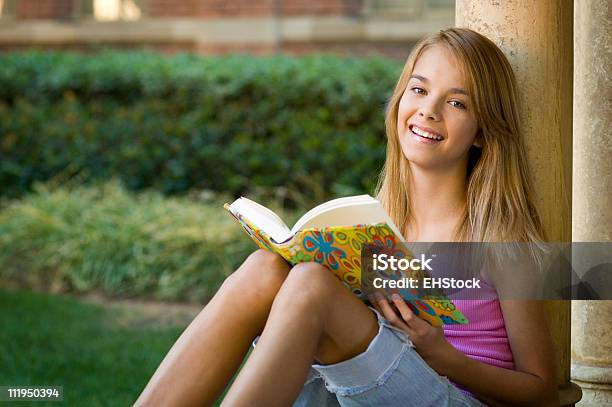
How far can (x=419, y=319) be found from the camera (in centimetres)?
257

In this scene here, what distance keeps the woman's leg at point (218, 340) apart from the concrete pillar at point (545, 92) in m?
0.82

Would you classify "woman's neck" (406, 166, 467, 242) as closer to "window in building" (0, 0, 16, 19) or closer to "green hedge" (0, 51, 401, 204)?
"green hedge" (0, 51, 401, 204)

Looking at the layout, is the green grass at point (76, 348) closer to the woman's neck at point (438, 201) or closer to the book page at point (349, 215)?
the woman's neck at point (438, 201)

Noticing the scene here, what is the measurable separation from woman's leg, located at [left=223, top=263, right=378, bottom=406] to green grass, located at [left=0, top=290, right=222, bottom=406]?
211 cm

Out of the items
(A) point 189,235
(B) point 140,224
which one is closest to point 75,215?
(B) point 140,224

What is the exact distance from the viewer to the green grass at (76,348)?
4691 millimetres

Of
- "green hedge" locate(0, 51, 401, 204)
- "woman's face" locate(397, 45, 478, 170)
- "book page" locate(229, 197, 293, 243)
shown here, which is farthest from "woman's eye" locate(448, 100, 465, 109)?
"green hedge" locate(0, 51, 401, 204)

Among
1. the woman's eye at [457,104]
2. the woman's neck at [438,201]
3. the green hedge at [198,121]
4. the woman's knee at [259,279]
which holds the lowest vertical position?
the green hedge at [198,121]

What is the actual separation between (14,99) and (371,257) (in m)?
7.53

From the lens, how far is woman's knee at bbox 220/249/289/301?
103 inches

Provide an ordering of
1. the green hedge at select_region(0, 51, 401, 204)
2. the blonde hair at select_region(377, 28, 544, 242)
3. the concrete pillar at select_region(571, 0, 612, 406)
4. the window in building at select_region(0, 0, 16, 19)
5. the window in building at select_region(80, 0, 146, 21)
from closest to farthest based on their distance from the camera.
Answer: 1. the blonde hair at select_region(377, 28, 544, 242)
2. the concrete pillar at select_region(571, 0, 612, 406)
3. the green hedge at select_region(0, 51, 401, 204)
4. the window in building at select_region(80, 0, 146, 21)
5. the window in building at select_region(0, 0, 16, 19)

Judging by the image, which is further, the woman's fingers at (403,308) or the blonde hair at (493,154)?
the blonde hair at (493,154)

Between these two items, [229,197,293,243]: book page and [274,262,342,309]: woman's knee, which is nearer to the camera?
[274,262,342,309]: woman's knee

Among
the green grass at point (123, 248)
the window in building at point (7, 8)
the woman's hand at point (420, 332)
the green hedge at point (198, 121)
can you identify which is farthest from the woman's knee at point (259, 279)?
the window in building at point (7, 8)
